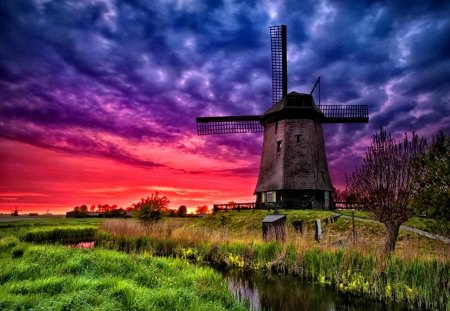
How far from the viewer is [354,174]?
501 inches

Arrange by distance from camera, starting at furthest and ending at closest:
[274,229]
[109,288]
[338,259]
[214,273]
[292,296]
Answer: [274,229] < [338,259] < [214,273] < [292,296] < [109,288]

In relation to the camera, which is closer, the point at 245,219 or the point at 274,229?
the point at 274,229

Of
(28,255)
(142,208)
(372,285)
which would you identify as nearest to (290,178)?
(142,208)

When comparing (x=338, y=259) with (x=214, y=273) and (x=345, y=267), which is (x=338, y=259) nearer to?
(x=345, y=267)

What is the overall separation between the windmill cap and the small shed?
661 inches

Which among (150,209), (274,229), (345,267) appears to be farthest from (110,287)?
(150,209)

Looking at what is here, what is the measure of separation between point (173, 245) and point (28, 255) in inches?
268

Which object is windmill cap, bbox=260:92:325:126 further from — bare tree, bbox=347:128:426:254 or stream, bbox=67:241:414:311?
stream, bbox=67:241:414:311

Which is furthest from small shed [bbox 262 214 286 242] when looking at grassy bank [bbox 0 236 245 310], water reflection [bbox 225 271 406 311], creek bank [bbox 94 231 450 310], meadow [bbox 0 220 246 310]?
grassy bank [bbox 0 236 245 310]

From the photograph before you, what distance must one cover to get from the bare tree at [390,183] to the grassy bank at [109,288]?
6.72m

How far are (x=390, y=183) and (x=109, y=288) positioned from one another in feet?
33.4

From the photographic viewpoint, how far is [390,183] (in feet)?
37.4

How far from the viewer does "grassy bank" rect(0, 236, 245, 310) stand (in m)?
5.69

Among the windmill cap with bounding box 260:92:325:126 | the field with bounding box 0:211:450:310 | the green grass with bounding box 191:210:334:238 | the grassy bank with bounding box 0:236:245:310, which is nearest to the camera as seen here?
the grassy bank with bounding box 0:236:245:310
